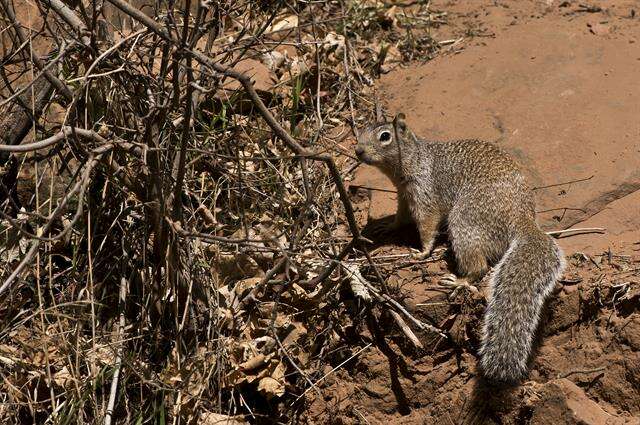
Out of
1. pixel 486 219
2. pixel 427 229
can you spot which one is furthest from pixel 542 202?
pixel 427 229

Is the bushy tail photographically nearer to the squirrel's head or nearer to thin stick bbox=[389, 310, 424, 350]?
thin stick bbox=[389, 310, 424, 350]

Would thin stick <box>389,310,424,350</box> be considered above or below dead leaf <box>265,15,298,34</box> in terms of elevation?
below

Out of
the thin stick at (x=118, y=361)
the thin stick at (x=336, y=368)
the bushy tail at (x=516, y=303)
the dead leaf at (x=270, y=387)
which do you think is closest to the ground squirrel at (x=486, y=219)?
the bushy tail at (x=516, y=303)

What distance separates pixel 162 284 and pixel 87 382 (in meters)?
0.84

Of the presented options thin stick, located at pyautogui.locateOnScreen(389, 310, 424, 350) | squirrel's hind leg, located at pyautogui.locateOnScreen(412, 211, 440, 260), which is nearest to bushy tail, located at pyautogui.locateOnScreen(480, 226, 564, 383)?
thin stick, located at pyautogui.locateOnScreen(389, 310, 424, 350)

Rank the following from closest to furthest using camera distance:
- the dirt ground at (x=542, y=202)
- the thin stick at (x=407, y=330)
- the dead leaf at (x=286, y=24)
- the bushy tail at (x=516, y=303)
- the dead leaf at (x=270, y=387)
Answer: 1. the bushy tail at (x=516, y=303)
2. the dirt ground at (x=542, y=202)
3. the thin stick at (x=407, y=330)
4. the dead leaf at (x=270, y=387)
5. the dead leaf at (x=286, y=24)

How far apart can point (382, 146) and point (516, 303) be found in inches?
78.8

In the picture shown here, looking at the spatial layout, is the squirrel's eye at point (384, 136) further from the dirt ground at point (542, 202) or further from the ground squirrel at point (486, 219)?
the dirt ground at point (542, 202)

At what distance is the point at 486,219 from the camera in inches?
253

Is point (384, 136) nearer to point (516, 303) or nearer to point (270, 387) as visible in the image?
point (516, 303)

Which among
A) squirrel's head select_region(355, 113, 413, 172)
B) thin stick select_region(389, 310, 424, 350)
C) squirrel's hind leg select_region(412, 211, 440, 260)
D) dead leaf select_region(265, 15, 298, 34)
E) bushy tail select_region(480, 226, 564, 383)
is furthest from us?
dead leaf select_region(265, 15, 298, 34)

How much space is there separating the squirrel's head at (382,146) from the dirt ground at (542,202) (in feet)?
1.85

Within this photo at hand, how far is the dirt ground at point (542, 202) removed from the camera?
578 cm

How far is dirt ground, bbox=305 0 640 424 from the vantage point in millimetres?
5781
